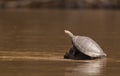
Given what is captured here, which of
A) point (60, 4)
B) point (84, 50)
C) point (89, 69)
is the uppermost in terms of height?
point (84, 50)

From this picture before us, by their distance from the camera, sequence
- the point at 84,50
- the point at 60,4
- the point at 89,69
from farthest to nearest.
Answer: the point at 60,4 → the point at 84,50 → the point at 89,69

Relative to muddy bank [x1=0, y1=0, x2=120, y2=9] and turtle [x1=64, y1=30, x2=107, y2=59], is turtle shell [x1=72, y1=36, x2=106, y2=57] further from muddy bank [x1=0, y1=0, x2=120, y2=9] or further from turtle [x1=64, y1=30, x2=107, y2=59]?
muddy bank [x1=0, y1=0, x2=120, y2=9]

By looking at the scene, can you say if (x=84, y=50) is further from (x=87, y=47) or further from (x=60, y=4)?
(x=60, y=4)

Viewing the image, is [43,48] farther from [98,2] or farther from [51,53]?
[98,2]

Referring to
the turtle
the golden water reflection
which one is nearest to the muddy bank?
the turtle

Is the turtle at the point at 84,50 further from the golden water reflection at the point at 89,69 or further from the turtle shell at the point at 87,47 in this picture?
the golden water reflection at the point at 89,69

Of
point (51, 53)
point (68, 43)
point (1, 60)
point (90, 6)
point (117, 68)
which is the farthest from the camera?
point (90, 6)

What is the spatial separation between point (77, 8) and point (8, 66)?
88.2 ft

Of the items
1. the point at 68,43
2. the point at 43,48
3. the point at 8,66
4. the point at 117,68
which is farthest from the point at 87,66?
the point at 68,43

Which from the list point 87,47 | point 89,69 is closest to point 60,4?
point 87,47

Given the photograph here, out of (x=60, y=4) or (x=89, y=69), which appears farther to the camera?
(x=60, y=4)

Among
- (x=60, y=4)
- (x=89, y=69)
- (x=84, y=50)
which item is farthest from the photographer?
(x=60, y=4)

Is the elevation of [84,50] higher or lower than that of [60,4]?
higher

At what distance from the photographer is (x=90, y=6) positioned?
114 ft
